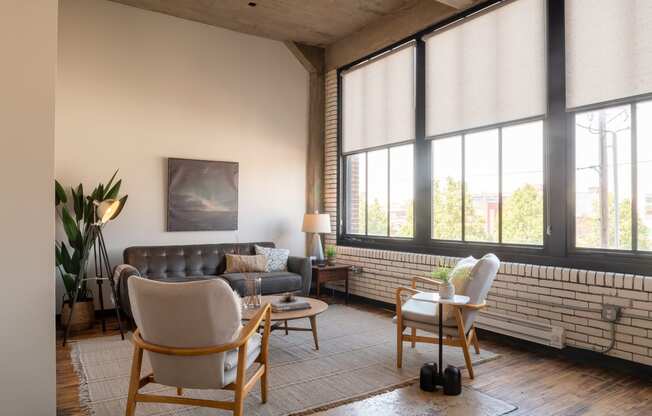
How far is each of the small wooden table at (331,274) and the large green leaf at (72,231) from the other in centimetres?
278

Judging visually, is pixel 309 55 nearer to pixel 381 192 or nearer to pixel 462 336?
pixel 381 192

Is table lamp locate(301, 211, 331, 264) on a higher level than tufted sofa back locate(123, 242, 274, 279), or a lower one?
higher

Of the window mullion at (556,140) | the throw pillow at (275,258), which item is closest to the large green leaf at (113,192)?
the throw pillow at (275,258)

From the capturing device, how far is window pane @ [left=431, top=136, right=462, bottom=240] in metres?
5.10

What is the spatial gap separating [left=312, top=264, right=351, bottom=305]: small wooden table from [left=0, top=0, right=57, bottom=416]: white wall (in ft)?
12.3

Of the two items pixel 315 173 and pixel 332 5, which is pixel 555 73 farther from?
pixel 315 173

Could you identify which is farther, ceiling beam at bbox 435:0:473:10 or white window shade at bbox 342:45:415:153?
white window shade at bbox 342:45:415:153

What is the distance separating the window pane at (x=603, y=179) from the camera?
145 inches

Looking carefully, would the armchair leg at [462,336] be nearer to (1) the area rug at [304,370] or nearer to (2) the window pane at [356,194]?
(1) the area rug at [304,370]

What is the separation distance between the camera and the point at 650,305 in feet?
11.0

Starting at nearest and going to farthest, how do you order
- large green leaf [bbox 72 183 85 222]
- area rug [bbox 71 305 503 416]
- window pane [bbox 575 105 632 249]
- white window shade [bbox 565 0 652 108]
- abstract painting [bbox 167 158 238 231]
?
area rug [bbox 71 305 503 416] → white window shade [bbox 565 0 652 108] → window pane [bbox 575 105 632 249] → large green leaf [bbox 72 183 85 222] → abstract painting [bbox 167 158 238 231]

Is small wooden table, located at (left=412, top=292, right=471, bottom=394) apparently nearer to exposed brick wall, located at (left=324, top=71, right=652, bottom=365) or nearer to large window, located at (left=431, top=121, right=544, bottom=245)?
exposed brick wall, located at (left=324, top=71, right=652, bottom=365)

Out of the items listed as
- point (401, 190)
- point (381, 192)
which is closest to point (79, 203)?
point (381, 192)

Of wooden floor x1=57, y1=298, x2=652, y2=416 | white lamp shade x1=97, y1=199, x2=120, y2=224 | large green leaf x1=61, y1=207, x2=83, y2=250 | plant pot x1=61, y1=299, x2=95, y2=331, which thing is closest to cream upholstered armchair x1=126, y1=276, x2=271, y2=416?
wooden floor x1=57, y1=298, x2=652, y2=416
